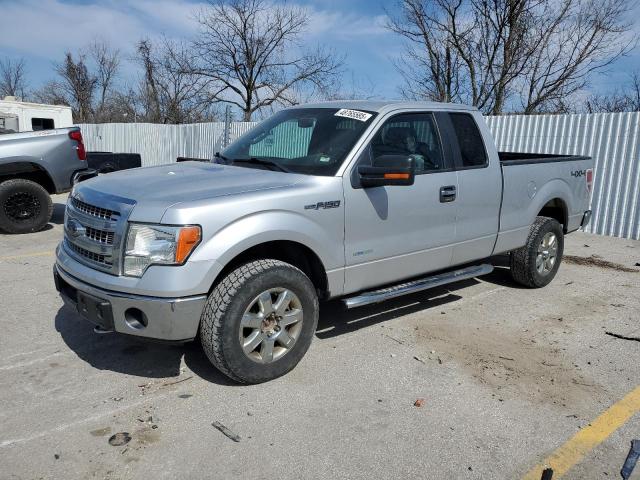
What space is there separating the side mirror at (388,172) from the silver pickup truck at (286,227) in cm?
1

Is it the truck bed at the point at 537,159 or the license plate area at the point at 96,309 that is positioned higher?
the truck bed at the point at 537,159

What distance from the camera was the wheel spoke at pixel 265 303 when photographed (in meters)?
3.45

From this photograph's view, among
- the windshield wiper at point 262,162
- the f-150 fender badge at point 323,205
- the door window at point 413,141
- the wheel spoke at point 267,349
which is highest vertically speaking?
the door window at point 413,141

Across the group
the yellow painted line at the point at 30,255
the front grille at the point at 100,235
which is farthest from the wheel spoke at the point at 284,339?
the yellow painted line at the point at 30,255

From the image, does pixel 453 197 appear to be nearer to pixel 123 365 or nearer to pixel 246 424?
pixel 246 424

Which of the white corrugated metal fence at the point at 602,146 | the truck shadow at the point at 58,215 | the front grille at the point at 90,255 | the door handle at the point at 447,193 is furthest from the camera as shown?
the truck shadow at the point at 58,215

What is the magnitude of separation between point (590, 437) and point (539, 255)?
3.05 metres

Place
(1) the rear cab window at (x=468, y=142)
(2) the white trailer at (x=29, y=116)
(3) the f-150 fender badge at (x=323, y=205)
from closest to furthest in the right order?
(3) the f-150 fender badge at (x=323, y=205)
(1) the rear cab window at (x=468, y=142)
(2) the white trailer at (x=29, y=116)

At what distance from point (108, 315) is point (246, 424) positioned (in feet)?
3.44

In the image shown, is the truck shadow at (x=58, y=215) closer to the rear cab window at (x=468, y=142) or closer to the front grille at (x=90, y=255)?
the front grille at (x=90, y=255)

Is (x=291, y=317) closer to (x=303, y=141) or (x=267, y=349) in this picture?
(x=267, y=349)

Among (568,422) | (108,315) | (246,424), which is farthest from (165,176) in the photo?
(568,422)

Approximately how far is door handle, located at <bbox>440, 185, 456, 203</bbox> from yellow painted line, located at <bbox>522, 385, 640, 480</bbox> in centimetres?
195

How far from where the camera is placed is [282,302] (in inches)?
140
